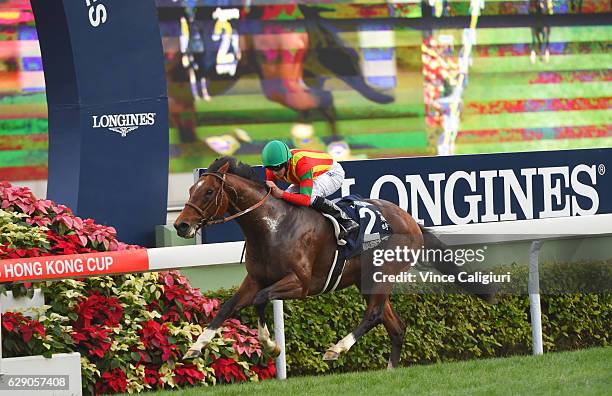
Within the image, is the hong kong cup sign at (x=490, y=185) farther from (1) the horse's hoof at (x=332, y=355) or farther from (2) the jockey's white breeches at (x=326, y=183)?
(1) the horse's hoof at (x=332, y=355)

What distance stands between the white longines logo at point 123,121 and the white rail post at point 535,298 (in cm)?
236

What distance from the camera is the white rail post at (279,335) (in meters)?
6.92

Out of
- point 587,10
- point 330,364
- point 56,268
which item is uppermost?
point 587,10

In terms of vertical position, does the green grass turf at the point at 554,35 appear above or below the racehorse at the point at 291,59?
above

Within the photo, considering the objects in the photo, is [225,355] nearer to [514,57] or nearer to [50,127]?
[50,127]

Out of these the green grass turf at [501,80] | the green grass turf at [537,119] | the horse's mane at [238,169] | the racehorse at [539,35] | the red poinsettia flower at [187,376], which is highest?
the racehorse at [539,35]

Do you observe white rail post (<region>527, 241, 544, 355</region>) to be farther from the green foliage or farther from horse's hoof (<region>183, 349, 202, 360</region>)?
the green foliage

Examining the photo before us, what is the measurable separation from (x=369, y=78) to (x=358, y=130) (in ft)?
1.64

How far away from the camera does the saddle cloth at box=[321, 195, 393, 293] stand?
22.1ft

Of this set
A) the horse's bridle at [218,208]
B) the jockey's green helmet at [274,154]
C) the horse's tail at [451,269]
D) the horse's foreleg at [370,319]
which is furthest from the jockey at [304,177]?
the horse's tail at [451,269]

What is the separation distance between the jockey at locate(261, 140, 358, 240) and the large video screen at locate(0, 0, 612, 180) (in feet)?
15.2

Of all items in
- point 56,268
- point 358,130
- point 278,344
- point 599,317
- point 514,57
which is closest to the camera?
point 56,268

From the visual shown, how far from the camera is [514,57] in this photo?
528 inches

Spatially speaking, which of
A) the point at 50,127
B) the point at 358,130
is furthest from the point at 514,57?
the point at 50,127
